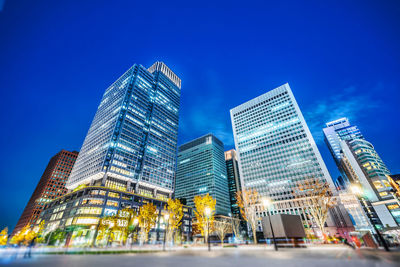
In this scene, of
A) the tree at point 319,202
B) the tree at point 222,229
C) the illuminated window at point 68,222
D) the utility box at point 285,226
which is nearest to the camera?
the utility box at point 285,226

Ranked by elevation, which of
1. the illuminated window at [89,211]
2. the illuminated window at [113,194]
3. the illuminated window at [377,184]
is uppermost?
the illuminated window at [377,184]

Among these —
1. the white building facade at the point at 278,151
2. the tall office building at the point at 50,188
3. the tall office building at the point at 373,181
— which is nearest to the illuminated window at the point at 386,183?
the tall office building at the point at 373,181

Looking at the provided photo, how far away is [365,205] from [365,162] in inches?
1046

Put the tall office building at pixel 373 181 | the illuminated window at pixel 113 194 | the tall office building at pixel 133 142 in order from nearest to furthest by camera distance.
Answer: the illuminated window at pixel 113 194 → the tall office building at pixel 133 142 → the tall office building at pixel 373 181

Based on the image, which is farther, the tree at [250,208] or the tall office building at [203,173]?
the tall office building at [203,173]

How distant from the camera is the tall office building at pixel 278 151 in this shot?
9281cm

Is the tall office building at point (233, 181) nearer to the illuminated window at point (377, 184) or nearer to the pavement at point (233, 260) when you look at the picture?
the illuminated window at point (377, 184)

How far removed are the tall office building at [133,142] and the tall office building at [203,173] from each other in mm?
46945

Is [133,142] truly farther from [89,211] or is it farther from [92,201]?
[89,211]

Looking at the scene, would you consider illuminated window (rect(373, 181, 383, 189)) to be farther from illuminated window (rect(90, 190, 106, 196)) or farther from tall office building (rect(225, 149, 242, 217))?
illuminated window (rect(90, 190, 106, 196))

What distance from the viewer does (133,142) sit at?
311 ft

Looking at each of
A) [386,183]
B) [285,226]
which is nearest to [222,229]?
[285,226]

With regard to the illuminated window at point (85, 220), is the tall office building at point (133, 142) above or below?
above

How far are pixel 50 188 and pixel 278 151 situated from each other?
177 metres
